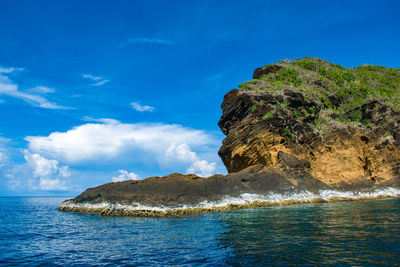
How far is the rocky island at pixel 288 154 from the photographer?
29531 mm

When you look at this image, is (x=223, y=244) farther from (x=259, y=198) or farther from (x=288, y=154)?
(x=288, y=154)

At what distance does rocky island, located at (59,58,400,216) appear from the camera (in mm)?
29531

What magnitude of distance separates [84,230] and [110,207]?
29.6 feet

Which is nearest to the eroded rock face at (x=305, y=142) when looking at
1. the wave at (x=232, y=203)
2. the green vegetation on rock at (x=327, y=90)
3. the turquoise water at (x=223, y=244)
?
the green vegetation on rock at (x=327, y=90)

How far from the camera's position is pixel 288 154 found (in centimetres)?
3797

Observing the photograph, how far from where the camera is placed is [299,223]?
17812mm

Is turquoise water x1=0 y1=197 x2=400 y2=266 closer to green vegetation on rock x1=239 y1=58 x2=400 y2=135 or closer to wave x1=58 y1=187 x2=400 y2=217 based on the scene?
wave x1=58 y1=187 x2=400 y2=217

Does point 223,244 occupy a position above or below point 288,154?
below

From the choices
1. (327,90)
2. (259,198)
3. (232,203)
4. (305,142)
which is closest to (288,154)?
(305,142)

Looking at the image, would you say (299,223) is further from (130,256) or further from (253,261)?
(130,256)

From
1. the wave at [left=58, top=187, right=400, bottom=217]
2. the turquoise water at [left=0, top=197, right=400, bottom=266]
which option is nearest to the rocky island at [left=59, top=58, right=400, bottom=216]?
the wave at [left=58, top=187, right=400, bottom=217]

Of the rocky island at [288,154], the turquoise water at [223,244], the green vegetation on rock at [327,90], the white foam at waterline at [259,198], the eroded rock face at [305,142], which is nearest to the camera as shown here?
the turquoise water at [223,244]

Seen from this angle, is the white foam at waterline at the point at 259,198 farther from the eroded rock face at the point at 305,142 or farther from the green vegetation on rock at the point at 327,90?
the green vegetation on rock at the point at 327,90

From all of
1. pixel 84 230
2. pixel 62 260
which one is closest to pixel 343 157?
pixel 84 230
